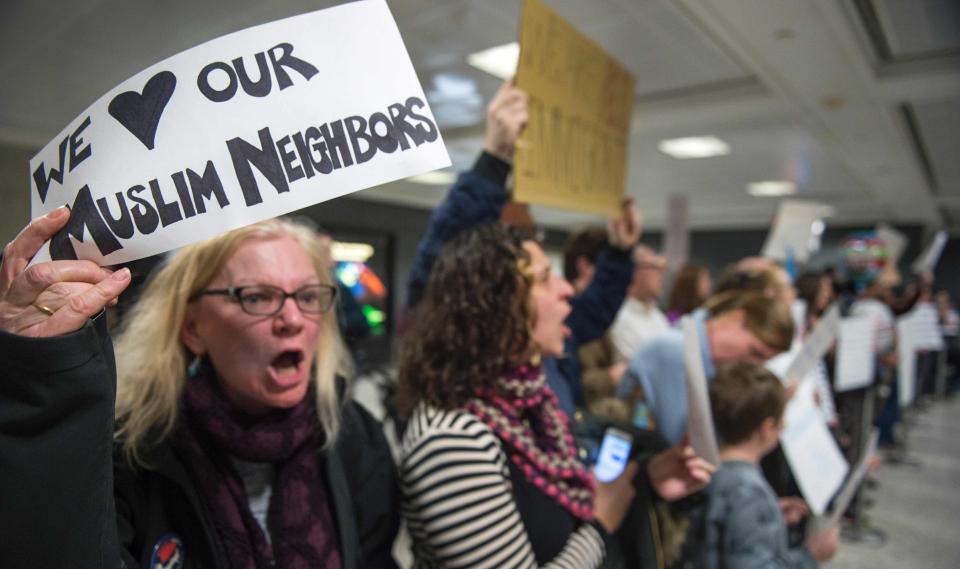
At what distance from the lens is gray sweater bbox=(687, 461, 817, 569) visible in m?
1.08

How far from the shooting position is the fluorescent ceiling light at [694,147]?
4812 millimetres

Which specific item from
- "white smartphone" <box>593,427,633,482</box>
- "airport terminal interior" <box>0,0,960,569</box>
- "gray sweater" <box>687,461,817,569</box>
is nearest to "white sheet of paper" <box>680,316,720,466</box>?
"airport terminal interior" <box>0,0,960,569</box>

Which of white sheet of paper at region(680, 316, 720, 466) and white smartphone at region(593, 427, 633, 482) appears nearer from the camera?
white sheet of paper at region(680, 316, 720, 466)

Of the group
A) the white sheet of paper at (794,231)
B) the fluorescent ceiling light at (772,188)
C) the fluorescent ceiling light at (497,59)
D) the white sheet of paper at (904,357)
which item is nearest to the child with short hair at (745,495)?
the fluorescent ceiling light at (497,59)

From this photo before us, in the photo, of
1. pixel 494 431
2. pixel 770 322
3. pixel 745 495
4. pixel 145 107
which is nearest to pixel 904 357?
pixel 770 322

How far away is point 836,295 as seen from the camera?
454 cm

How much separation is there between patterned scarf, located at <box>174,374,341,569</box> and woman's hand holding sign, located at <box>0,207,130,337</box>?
1.18 feet

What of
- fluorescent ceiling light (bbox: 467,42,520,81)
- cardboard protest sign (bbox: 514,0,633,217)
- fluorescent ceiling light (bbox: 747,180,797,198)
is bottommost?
cardboard protest sign (bbox: 514,0,633,217)

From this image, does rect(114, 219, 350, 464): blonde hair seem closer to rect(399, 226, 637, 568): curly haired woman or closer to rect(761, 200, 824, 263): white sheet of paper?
rect(399, 226, 637, 568): curly haired woman

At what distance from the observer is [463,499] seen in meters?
0.81

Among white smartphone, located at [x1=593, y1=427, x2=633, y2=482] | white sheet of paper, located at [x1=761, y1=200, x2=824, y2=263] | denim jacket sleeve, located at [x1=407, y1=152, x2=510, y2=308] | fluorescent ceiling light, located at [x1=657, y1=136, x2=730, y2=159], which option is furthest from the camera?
fluorescent ceiling light, located at [x1=657, y1=136, x2=730, y2=159]

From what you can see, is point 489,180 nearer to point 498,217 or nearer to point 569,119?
point 498,217

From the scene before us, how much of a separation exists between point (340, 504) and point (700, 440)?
623 mm

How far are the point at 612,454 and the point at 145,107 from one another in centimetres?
95
